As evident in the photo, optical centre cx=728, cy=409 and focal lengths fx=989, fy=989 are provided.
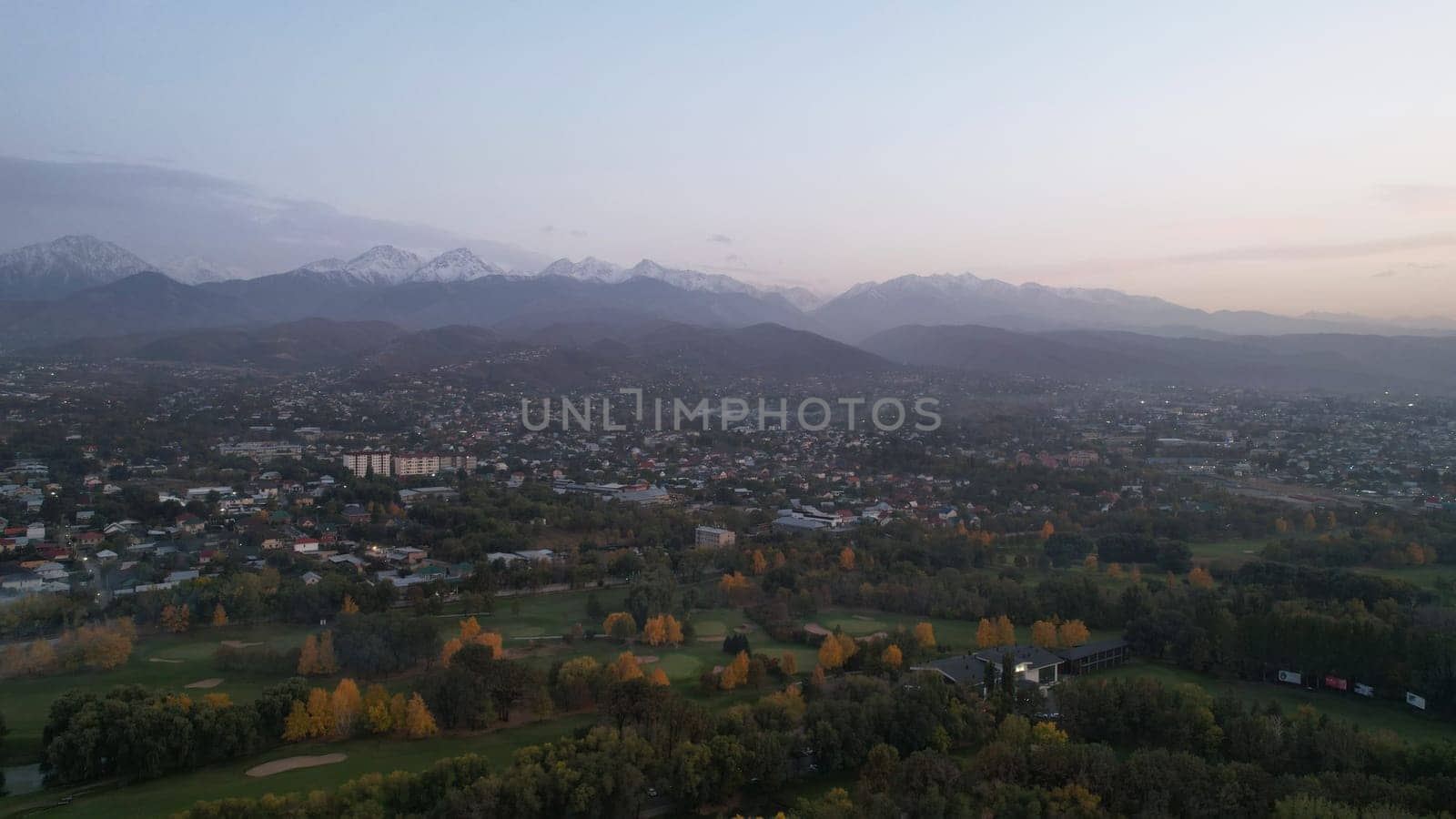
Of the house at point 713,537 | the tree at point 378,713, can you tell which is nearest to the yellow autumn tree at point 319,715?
the tree at point 378,713

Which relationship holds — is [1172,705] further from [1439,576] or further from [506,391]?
[506,391]

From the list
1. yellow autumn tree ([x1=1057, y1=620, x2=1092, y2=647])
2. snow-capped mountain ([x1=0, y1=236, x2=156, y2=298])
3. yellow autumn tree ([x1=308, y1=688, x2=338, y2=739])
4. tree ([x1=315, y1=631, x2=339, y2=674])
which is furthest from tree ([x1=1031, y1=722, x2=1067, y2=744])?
snow-capped mountain ([x1=0, y1=236, x2=156, y2=298])

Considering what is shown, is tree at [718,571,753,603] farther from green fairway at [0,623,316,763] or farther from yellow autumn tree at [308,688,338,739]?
yellow autumn tree at [308,688,338,739]

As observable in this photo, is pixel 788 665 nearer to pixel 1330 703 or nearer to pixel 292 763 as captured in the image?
pixel 292 763

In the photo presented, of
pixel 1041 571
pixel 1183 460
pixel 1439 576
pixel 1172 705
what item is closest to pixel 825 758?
pixel 1172 705

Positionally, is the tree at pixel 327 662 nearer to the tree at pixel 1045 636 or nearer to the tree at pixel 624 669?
the tree at pixel 624 669

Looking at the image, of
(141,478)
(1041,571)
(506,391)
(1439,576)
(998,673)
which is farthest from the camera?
(506,391)
